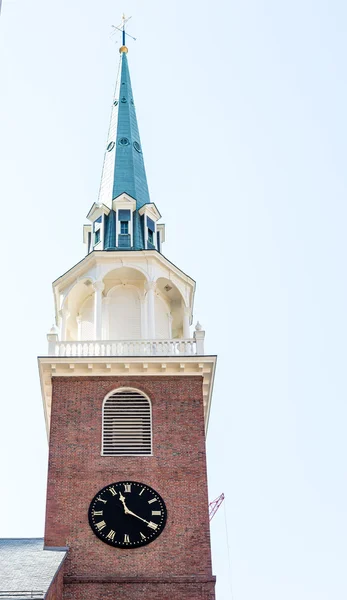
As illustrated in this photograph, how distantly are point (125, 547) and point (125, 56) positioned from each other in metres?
23.3

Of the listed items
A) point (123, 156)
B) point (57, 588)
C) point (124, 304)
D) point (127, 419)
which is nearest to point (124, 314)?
point (124, 304)

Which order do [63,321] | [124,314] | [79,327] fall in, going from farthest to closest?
[79,327] → [63,321] → [124,314]

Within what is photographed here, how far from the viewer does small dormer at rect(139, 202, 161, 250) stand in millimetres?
31969

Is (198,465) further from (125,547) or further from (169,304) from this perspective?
(169,304)

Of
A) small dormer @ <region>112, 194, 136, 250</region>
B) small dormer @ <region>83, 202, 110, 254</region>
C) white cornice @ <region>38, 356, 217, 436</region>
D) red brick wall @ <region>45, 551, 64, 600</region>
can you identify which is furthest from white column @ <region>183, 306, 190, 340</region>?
red brick wall @ <region>45, 551, 64, 600</region>

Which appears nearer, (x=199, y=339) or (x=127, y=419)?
(x=127, y=419)

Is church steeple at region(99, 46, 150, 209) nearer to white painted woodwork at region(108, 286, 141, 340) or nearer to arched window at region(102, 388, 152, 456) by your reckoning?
white painted woodwork at region(108, 286, 141, 340)

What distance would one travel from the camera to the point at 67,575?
22812mm

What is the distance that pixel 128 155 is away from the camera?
34625mm

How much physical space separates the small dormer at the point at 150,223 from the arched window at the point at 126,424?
7041mm

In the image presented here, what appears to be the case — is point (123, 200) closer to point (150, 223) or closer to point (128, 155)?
point (150, 223)

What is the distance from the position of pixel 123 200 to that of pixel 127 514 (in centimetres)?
1235

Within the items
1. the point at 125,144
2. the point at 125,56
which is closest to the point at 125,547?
the point at 125,144

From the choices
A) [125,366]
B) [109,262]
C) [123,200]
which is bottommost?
[125,366]
